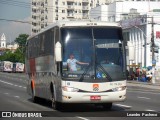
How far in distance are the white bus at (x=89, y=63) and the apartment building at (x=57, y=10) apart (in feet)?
458

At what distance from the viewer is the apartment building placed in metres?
162

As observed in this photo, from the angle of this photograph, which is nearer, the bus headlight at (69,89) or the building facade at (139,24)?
the bus headlight at (69,89)

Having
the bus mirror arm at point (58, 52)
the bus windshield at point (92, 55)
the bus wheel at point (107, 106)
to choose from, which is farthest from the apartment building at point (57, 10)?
the bus mirror arm at point (58, 52)

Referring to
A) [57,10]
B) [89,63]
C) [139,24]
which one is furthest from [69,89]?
[57,10]

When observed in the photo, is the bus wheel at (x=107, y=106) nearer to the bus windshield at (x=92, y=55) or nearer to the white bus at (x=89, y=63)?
the white bus at (x=89, y=63)

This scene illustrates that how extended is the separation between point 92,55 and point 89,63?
1.05 ft

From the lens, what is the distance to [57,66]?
18938 mm

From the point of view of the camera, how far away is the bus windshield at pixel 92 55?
18.3 m

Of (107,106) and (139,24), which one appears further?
(139,24)

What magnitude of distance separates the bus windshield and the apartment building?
140 metres

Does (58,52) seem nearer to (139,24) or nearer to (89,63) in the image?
(89,63)

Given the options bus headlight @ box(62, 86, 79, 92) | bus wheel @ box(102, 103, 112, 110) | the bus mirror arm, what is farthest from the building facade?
the bus mirror arm

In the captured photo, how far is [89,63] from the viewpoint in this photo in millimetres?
18344

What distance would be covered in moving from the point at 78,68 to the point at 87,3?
510 ft
